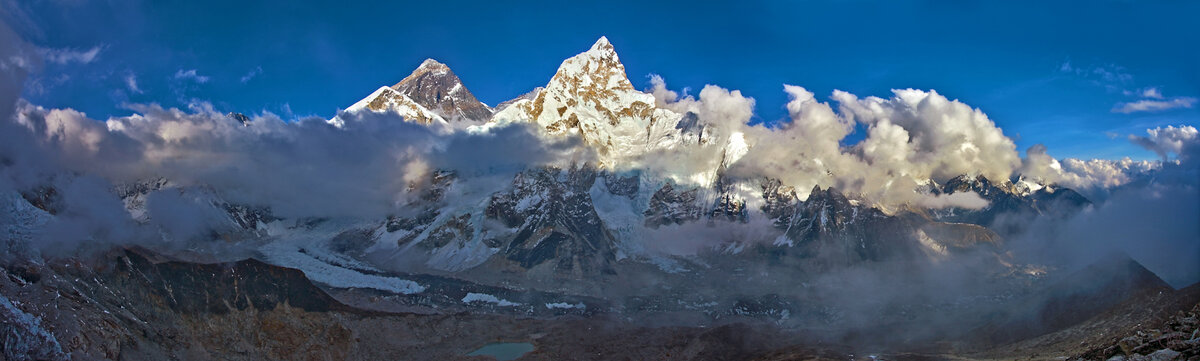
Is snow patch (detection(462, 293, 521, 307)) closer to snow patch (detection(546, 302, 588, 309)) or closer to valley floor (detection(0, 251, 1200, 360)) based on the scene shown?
snow patch (detection(546, 302, 588, 309))

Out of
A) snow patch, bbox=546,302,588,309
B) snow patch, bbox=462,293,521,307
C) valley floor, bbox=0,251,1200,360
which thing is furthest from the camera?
snow patch, bbox=546,302,588,309

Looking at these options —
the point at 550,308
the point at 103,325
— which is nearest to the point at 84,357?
the point at 103,325

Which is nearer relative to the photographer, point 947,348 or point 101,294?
point 101,294

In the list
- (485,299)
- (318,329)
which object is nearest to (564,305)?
(485,299)

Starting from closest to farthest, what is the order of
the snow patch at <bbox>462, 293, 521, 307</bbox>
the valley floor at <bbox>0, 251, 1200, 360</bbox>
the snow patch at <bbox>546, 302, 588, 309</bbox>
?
the valley floor at <bbox>0, 251, 1200, 360</bbox> < the snow patch at <bbox>462, 293, 521, 307</bbox> < the snow patch at <bbox>546, 302, 588, 309</bbox>

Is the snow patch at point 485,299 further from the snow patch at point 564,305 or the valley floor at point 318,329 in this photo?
the valley floor at point 318,329

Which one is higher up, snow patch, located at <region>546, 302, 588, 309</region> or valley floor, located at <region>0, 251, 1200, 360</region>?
snow patch, located at <region>546, 302, 588, 309</region>

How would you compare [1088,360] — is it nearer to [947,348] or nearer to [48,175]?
[947,348]

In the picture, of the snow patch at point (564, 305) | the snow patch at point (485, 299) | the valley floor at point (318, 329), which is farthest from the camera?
the snow patch at point (564, 305)

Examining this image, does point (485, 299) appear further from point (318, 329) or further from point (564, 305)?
point (318, 329)

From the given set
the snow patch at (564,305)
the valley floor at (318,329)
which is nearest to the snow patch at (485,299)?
the snow patch at (564,305)

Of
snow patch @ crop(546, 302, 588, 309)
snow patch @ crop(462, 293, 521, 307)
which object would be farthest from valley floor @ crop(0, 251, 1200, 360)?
snow patch @ crop(462, 293, 521, 307)
